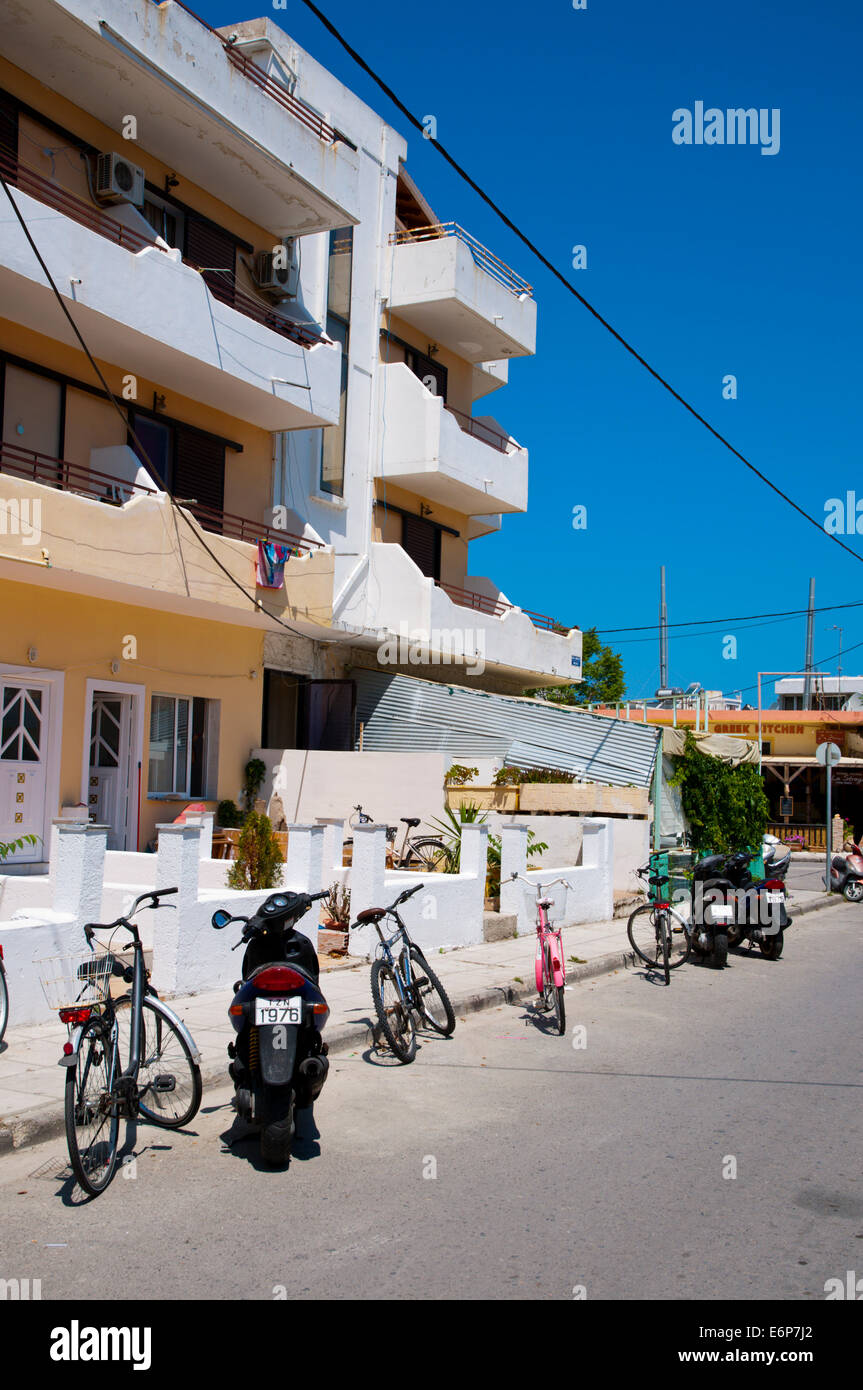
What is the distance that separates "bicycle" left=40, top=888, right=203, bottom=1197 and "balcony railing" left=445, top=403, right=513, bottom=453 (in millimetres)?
20796

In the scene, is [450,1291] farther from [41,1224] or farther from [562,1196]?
[41,1224]

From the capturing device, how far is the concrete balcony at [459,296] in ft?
74.2

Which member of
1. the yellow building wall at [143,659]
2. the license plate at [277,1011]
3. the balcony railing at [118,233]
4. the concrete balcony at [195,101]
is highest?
the concrete balcony at [195,101]

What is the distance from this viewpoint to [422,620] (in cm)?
2134

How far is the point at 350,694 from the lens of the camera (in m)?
20.1

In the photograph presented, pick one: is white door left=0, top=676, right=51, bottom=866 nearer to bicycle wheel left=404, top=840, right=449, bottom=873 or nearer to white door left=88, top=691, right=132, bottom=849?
white door left=88, top=691, right=132, bottom=849

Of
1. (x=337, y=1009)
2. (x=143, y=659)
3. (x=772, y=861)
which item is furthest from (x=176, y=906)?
(x=772, y=861)

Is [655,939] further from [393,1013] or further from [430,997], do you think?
[393,1013]

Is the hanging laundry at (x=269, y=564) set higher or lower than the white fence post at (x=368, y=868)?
higher

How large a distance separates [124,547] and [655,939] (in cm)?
795

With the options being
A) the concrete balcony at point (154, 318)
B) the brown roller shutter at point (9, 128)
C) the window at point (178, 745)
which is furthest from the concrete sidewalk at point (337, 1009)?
the brown roller shutter at point (9, 128)

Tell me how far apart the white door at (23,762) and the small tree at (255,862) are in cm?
356

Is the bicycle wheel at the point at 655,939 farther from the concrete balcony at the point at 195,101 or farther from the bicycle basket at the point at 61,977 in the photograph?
the concrete balcony at the point at 195,101
